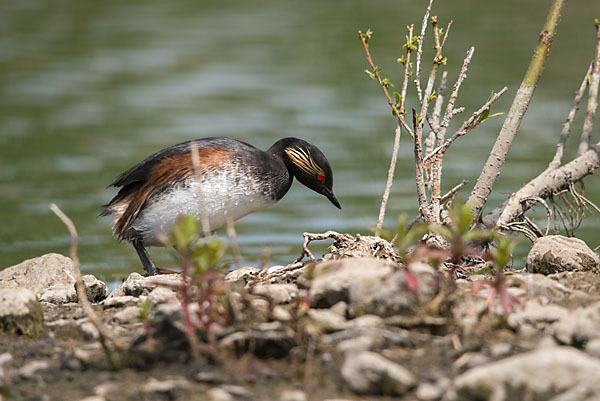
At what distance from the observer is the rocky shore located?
4270mm

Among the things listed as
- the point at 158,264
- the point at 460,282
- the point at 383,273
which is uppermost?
the point at 383,273

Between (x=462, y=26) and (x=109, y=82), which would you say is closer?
(x=109, y=82)

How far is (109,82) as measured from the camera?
71.1 ft

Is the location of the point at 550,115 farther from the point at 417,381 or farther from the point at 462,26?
the point at 417,381

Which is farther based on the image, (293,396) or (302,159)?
(302,159)

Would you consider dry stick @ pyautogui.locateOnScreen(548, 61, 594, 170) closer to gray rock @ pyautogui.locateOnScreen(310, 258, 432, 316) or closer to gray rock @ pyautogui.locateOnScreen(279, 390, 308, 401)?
gray rock @ pyautogui.locateOnScreen(310, 258, 432, 316)

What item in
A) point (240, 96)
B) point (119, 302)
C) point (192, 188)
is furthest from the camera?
point (240, 96)

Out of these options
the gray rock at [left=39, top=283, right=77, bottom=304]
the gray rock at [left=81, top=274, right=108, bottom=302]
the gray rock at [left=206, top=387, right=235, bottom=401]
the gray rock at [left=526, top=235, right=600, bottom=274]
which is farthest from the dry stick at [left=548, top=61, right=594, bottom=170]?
the gray rock at [left=206, top=387, right=235, bottom=401]

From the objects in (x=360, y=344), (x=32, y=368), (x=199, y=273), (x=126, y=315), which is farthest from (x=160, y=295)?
(x=360, y=344)

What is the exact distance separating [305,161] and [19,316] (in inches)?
153

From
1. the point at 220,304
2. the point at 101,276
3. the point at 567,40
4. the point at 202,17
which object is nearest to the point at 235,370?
the point at 220,304

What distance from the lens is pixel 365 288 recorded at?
4992mm

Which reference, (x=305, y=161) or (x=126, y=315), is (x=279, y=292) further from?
(x=305, y=161)

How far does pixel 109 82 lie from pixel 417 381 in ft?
60.4
